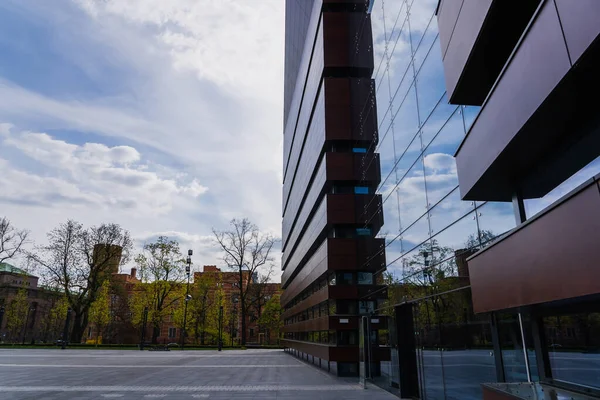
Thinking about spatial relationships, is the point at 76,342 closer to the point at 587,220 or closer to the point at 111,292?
the point at 111,292

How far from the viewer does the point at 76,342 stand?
50.3m

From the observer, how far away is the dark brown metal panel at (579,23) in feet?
12.8

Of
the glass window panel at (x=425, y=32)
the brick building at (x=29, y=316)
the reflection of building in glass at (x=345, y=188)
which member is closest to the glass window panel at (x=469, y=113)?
the glass window panel at (x=425, y=32)

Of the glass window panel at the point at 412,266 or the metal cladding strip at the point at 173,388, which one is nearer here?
the glass window panel at the point at 412,266

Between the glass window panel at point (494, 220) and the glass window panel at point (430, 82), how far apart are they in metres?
3.79

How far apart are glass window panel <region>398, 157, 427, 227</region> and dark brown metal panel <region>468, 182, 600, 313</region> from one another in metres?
5.56

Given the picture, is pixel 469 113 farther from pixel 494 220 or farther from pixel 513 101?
pixel 513 101

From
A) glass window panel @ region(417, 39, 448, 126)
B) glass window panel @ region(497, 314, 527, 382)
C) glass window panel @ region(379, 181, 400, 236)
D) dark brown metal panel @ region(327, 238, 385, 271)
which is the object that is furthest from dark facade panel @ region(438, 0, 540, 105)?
dark brown metal panel @ region(327, 238, 385, 271)

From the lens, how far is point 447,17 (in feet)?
28.1

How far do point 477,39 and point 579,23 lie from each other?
3243 mm

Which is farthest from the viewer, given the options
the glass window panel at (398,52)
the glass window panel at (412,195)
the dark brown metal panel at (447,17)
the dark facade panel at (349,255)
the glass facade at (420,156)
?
the dark facade panel at (349,255)

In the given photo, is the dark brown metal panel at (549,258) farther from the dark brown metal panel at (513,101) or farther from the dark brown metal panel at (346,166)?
the dark brown metal panel at (346,166)

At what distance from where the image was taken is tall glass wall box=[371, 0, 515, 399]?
8.77 m

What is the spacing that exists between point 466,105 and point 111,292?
206 ft
